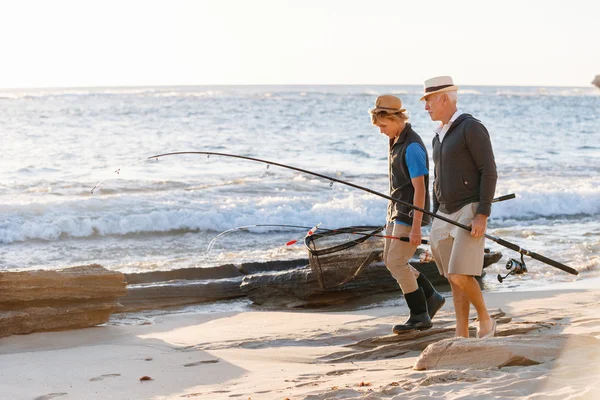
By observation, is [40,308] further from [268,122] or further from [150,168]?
[268,122]

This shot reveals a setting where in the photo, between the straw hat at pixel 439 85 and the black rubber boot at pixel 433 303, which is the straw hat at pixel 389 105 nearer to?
the straw hat at pixel 439 85

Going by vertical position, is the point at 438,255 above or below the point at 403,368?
above

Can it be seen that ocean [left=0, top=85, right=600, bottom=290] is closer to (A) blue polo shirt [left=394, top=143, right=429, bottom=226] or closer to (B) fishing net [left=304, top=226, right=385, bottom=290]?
(B) fishing net [left=304, top=226, right=385, bottom=290]

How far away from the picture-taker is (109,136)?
1224 inches

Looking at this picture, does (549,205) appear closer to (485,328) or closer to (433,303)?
(433,303)

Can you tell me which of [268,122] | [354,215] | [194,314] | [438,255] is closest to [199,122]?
[268,122]

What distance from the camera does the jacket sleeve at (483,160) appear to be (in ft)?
15.3

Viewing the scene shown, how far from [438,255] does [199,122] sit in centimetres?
3544

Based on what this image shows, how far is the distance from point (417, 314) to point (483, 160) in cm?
157

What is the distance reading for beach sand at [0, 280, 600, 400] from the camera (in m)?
4.07

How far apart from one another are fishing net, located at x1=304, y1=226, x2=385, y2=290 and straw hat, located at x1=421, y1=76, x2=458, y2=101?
251cm

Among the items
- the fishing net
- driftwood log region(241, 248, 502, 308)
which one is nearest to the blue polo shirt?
the fishing net

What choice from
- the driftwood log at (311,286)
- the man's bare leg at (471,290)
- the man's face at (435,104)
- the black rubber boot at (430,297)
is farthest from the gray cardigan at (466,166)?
the driftwood log at (311,286)

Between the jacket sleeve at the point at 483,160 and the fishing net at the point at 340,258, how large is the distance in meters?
2.61
